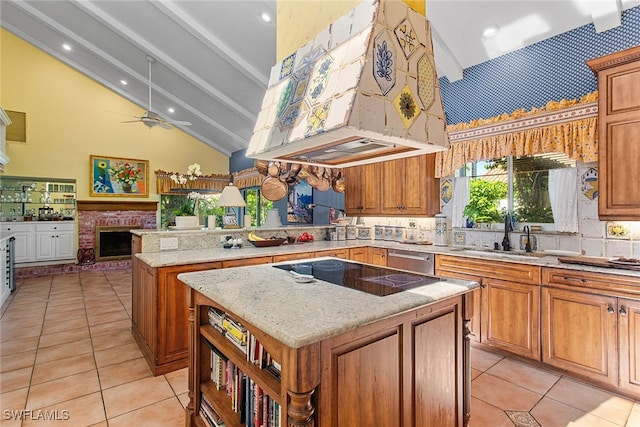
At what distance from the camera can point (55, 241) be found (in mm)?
6734

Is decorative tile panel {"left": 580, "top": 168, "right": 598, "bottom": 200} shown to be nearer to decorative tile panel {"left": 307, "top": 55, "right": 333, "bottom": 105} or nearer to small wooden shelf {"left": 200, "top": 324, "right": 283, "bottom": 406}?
decorative tile panel {"left": 307, "top": 55, "right": 333, "bottom": 105}

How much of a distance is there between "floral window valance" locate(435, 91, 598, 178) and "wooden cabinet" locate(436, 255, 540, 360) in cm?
117

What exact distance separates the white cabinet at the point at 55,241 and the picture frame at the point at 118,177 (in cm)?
104

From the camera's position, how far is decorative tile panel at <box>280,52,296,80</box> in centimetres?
188

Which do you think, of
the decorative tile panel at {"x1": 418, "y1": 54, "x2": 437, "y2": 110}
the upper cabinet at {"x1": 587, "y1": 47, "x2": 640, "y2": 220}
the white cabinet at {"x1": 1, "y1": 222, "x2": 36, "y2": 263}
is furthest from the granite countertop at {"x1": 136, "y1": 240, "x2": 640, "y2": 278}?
the white cabinet at {"x1": 1, "y1": 222, "x2": 36, "y2": 263}

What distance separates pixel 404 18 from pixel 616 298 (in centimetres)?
244

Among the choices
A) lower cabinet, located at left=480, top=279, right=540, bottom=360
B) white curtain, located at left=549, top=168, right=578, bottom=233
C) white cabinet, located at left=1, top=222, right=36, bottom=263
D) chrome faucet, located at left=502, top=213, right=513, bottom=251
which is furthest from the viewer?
white cabinet, located at left=1, top=222, right=36, bottom=263

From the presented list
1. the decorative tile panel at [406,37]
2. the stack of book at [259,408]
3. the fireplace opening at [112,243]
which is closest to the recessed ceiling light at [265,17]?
the decorative tile panel at [406,37]

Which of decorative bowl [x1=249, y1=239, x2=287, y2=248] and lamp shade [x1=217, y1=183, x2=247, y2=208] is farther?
lamp shade [x1=217, y1=183, x2=247, y2=208]

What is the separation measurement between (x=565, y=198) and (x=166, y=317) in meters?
3.82

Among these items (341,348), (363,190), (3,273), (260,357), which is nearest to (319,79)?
(341,348)

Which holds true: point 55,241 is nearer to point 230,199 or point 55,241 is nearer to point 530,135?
point 230,199

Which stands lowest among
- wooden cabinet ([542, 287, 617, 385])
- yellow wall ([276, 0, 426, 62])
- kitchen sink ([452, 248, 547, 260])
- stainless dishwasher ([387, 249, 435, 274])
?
wooden cabinet ([542, 287, 617, 385])

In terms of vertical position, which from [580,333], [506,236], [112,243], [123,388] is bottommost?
[123,388]
